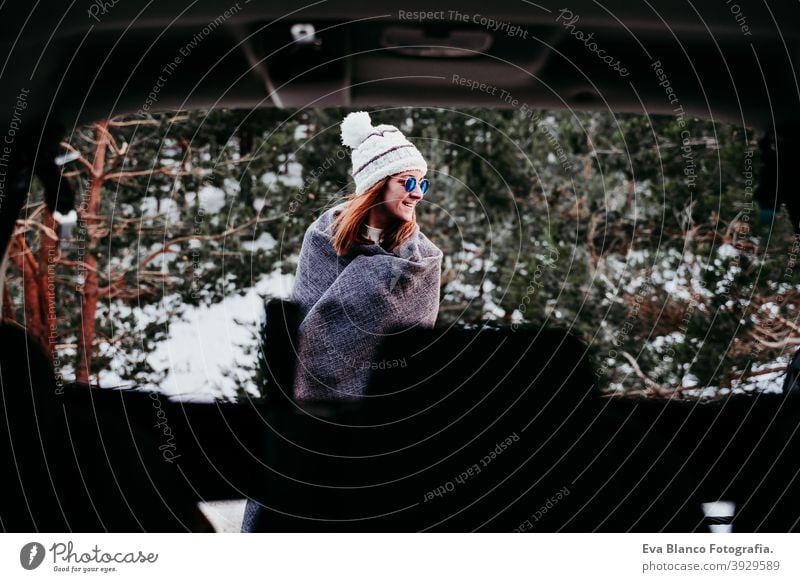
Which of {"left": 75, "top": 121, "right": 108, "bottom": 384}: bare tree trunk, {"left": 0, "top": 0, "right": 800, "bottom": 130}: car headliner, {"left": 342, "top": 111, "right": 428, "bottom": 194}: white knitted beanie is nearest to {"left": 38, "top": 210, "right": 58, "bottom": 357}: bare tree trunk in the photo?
{"left": 75, "top": 121, "right": 108, "bottom": 384}: bare tree trunk

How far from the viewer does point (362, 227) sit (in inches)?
56.6

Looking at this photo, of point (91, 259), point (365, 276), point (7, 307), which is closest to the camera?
point (365, 276)

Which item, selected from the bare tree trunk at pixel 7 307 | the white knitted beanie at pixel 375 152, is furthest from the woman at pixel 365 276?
the bare tree trunk at pixel 7 307

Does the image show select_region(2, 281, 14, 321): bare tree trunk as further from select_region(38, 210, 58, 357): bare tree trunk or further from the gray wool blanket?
the gray wool blanket

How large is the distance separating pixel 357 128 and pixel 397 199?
160 mm

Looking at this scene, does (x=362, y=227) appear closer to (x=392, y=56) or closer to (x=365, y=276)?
(x=365, y=276)

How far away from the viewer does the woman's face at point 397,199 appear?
4.69ft

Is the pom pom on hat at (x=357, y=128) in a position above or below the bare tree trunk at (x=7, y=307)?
above

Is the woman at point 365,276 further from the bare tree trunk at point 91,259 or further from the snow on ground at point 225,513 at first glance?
the bare tree trunk at point 91,259

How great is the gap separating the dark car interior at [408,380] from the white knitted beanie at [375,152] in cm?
10

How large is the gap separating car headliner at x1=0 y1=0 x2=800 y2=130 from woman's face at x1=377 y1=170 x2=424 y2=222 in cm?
21

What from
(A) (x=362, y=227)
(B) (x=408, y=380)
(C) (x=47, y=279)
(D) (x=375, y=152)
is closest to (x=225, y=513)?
(B) (x=408, y=380)

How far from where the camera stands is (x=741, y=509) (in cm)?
138
